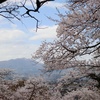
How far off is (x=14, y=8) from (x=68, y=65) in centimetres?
754

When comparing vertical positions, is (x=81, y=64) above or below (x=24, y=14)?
below

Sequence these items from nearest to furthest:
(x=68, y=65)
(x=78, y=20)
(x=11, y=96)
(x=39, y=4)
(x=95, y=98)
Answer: (x=39, y=4) < (x=78, y=20) < (x=68, y=65) < (x=95, y=98) < (x=11, y=96)

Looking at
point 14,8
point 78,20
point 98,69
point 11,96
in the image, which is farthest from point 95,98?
point 11,96

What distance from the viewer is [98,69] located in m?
12.3

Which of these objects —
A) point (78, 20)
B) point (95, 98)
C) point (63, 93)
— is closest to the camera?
Answer: point (78, 20)

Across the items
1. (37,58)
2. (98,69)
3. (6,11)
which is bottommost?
(98,69)

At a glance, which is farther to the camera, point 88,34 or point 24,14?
point 88,34

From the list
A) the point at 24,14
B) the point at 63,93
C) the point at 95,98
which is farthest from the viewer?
the point at 63,93

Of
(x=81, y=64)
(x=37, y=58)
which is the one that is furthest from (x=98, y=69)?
(x=37, y=58)

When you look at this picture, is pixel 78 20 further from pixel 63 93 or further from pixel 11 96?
pixel 11 96

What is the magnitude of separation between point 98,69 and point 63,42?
2034mm

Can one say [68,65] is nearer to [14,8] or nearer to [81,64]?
[81,64]

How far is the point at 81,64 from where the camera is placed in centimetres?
1236

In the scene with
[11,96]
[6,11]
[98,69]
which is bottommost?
[11,96]
